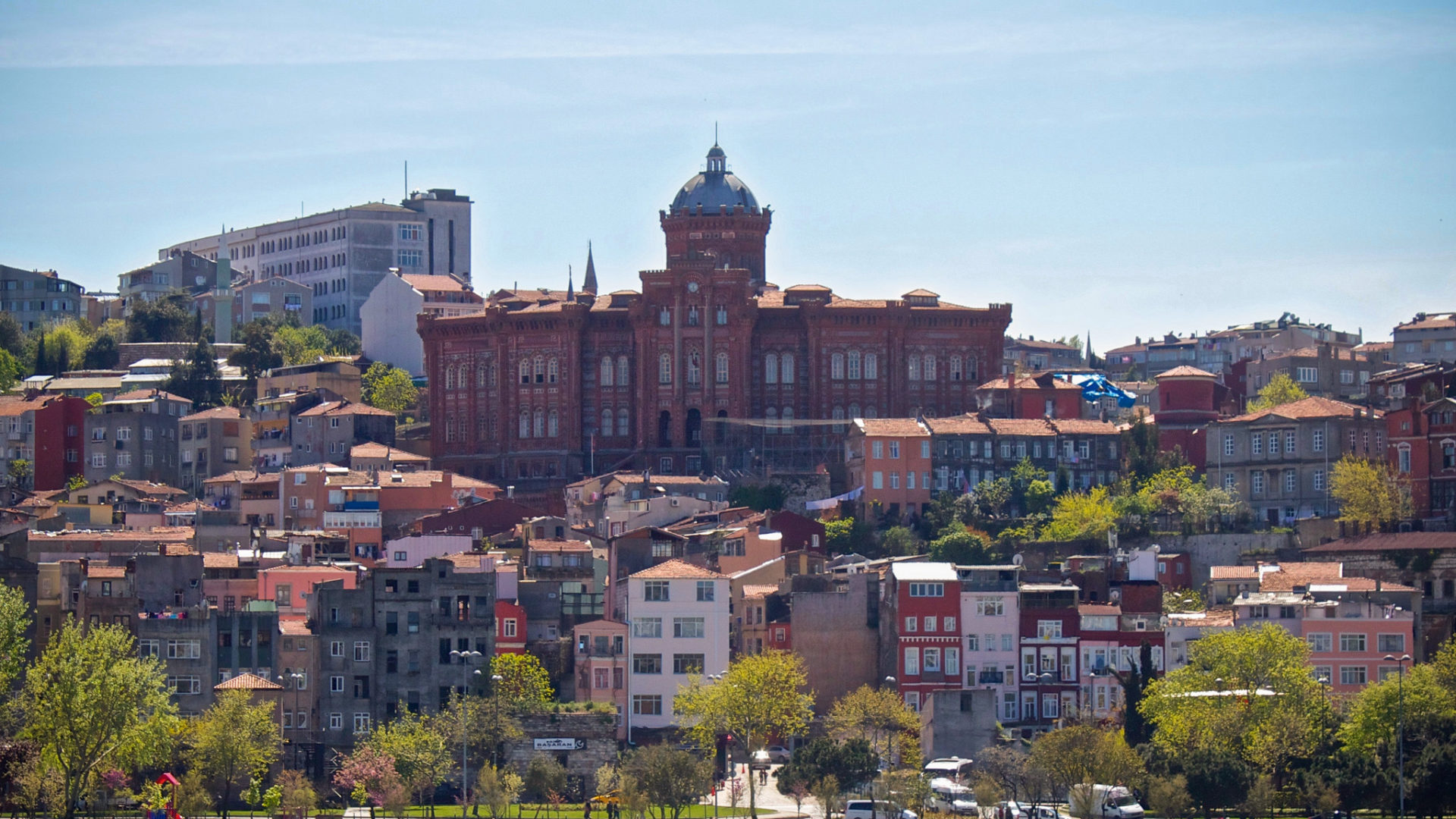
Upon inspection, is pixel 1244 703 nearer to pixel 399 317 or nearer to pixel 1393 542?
pixel 1393 542

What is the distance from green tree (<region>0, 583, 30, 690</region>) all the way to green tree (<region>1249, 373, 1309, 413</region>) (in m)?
72.4

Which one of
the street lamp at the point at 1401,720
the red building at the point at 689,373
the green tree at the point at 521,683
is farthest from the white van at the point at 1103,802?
the red building at the point at 689,373

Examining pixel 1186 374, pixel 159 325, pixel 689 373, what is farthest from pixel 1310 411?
pixel 159 325

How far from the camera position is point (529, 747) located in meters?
96.0

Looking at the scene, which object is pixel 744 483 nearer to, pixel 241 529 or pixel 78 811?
pixel 241 529

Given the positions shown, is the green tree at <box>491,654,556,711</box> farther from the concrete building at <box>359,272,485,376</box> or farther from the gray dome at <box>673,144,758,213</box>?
the concrete building at <box>359,272,485,376</box>

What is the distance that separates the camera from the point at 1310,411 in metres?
131

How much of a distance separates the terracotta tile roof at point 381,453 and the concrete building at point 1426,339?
65.9 metres

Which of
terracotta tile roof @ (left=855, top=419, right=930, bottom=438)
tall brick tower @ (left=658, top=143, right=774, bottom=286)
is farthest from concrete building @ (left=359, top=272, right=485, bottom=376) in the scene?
terracotta tile roof @ (left=855, top=419, right=930, bottom=438)

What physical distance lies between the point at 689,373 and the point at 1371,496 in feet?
148

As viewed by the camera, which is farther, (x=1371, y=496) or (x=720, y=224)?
(x=720, y=224)

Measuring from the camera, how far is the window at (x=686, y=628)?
102 meters

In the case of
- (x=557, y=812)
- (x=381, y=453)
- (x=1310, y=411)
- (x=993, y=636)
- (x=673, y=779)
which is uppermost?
(x=1310, y=411)

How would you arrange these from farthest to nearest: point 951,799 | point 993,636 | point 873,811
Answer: point 993,636, point 951,799, point 873,811
